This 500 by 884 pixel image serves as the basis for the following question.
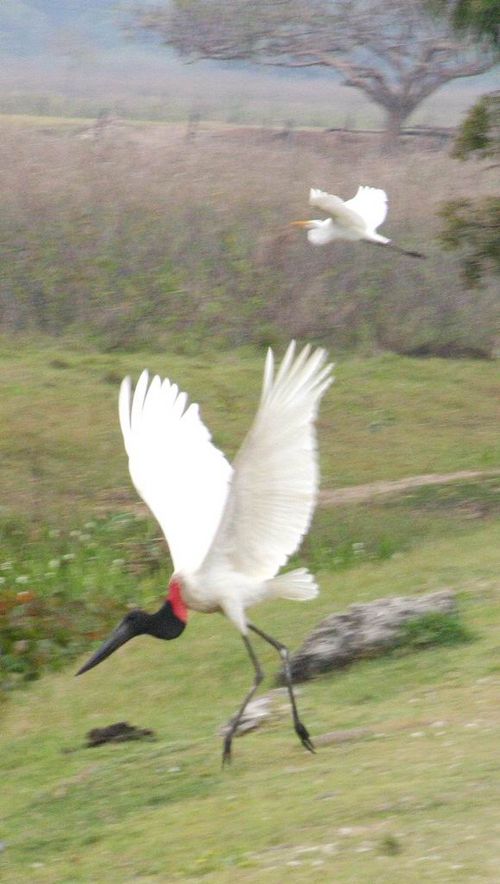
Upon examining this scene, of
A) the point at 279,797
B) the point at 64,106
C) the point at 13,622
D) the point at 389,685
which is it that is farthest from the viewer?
the point at 64,106

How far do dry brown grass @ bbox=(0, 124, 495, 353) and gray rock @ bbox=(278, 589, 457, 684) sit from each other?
9.34m

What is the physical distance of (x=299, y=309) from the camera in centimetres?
1688

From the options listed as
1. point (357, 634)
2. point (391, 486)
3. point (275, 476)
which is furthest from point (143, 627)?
point (391, 486)

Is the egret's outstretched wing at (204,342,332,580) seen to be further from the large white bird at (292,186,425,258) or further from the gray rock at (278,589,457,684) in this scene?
the large white bird at (292,186,425,258)

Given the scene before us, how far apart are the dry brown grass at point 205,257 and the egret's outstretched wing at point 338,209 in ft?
15.6

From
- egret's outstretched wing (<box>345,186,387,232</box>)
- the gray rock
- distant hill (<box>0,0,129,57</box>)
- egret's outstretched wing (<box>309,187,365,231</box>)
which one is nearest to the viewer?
the gray rock

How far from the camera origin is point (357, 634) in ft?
21.5

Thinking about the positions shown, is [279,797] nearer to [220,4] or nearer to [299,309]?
[299,309]

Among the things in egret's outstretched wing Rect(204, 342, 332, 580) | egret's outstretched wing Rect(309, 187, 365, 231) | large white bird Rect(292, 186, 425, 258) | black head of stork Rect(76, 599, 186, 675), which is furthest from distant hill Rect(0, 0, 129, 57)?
egret's outstretched wing Rect(204, 342, 332, 580)

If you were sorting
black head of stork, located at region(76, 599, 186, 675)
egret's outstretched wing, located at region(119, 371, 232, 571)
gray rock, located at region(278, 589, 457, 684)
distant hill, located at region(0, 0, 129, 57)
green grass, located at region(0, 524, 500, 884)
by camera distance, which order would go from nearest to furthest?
green grass, located at region(0, 524, 500, 884)
black head of stork, located at region(76, 599, 186, 675)
egret's outstretched wing, located at region(119, 371, 232, 571)
gray rock, located at region(278, 589, 457, 684)
distant hill, located at region(0, 0, 129, 57)

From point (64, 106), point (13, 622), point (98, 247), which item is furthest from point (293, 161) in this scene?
point (64, 106)

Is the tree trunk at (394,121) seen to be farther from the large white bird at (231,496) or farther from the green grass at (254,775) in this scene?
the large white bird at (231,496)

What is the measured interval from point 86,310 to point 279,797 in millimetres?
11552

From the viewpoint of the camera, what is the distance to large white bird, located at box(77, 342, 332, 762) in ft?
16.3
